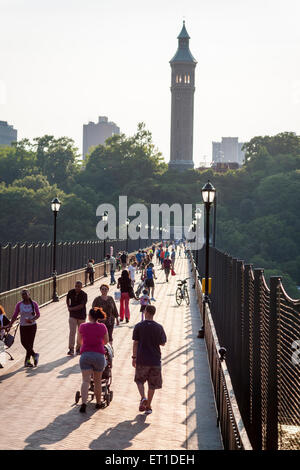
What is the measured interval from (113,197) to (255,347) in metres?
154

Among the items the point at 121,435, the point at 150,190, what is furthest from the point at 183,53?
the point at 121,435

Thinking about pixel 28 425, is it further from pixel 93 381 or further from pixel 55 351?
pixel 55 351

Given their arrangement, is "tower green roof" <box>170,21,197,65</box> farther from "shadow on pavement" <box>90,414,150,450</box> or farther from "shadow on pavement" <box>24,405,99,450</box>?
"shadow on pavement" <box>90,414,150,450</box>

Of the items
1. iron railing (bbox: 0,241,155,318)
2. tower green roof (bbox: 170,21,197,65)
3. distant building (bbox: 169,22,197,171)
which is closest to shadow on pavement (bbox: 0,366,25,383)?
iron railing (bbox: 0,241,155,318)

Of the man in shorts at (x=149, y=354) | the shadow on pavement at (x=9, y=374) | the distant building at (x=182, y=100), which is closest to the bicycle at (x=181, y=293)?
the shadow on pavement at (x=9, y=374)

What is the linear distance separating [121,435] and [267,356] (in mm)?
2369

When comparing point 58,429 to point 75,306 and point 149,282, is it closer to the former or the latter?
point 75,306

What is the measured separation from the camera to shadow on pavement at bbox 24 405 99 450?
33.0 feet

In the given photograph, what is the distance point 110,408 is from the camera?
40.3 ft

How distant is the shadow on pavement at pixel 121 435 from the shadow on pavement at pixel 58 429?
0.53 meters

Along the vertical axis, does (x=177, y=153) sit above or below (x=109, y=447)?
above

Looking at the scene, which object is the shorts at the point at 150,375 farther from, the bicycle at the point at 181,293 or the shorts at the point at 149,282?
the bicycle at the point at 181,293
